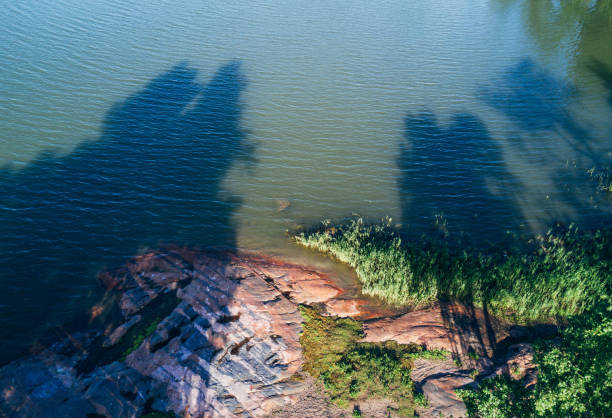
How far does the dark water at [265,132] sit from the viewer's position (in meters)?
18.6

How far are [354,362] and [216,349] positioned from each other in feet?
14.8

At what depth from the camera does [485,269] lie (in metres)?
15.9

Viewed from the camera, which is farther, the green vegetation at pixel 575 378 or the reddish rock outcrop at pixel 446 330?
the reddish rock outcrop at pixel 446 330

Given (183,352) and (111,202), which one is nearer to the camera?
(183,352)

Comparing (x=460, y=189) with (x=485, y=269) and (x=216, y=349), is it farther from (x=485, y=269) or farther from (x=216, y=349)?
(x=216, y=349)

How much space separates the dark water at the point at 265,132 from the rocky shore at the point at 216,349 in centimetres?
189

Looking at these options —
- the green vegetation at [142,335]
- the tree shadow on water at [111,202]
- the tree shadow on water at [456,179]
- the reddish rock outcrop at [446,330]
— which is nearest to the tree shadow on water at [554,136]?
the tree shadow on water at [456,179]

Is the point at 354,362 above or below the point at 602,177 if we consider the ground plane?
below

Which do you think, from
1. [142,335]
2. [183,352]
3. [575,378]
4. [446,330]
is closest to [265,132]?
[142,335]

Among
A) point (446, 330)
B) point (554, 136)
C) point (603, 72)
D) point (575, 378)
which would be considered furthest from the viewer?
point (603, 72)

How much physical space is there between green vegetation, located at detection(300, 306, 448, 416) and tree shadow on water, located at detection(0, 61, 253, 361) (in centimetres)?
657

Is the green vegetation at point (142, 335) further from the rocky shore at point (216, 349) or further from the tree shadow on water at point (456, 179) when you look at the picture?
the tree shadow on water at point (456, 179)

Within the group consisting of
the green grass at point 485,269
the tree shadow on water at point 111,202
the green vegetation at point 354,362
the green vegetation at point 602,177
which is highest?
the tree shadow on water at point 111,202

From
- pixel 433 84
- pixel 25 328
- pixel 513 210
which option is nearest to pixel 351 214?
pixel 513 210
